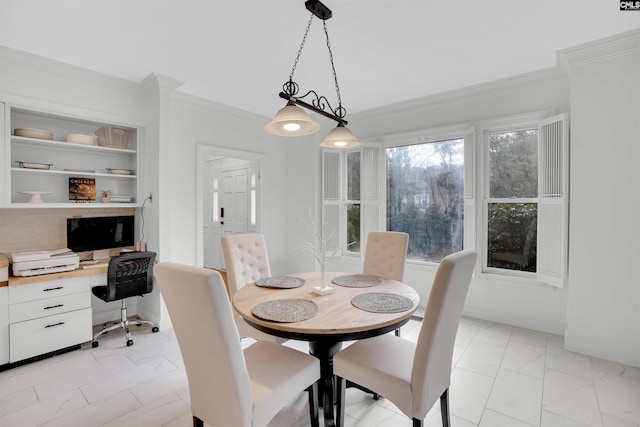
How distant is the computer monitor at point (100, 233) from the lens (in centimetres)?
314

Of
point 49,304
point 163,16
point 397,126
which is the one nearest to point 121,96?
point 163,16

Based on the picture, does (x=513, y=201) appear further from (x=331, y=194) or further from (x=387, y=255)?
(x=331, y=194)

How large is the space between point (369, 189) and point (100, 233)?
3.26 meters

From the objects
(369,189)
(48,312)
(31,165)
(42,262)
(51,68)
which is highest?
(51,68)

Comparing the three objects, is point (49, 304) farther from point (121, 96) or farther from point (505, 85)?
point (505, 85)

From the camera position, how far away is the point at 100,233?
3309 millimetres

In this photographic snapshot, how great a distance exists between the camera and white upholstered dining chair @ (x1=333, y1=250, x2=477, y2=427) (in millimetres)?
1417

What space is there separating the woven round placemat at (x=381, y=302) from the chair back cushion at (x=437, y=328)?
0.29 metres

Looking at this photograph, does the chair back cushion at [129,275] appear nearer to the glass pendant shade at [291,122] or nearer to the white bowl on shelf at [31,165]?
the white bowl on shelf at [31,165]

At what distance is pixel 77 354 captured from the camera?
9.11 feet

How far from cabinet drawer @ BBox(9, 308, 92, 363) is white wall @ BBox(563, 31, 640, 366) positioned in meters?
4.43

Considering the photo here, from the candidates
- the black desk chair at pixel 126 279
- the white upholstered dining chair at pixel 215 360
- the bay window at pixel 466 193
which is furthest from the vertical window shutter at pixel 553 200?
the black desk chair at pixel 126 279

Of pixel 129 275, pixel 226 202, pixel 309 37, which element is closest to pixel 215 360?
pixel 129 275

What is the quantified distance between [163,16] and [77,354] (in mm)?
2902
